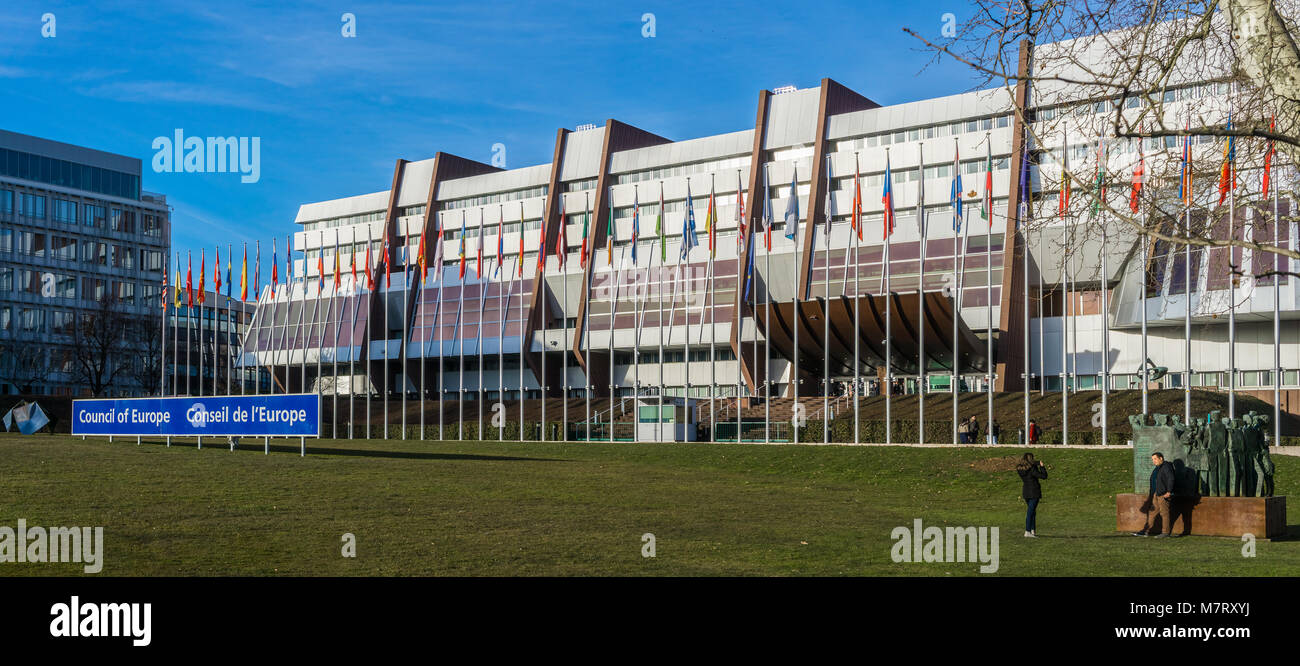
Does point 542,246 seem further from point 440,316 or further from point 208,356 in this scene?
point 208,356

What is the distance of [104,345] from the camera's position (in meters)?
78.9

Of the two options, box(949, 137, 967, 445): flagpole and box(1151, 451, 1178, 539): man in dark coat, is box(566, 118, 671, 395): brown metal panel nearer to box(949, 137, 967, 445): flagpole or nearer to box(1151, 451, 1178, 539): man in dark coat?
box(949, 137, 967, 445): flagpole

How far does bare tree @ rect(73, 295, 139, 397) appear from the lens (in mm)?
80562

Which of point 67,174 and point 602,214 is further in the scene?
point 67,174

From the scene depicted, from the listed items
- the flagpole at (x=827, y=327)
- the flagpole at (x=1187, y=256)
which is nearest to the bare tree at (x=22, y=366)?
the flagpole at (x=827, y=327)

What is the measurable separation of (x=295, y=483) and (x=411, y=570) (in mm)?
12367

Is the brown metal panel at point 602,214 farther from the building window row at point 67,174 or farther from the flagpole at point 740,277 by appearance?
the building window row at point 67,174

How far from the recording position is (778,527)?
20.9 meters

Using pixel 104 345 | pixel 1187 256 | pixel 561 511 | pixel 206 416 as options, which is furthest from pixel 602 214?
pixel 561 511

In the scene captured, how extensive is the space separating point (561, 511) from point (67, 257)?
96926 millimetres
